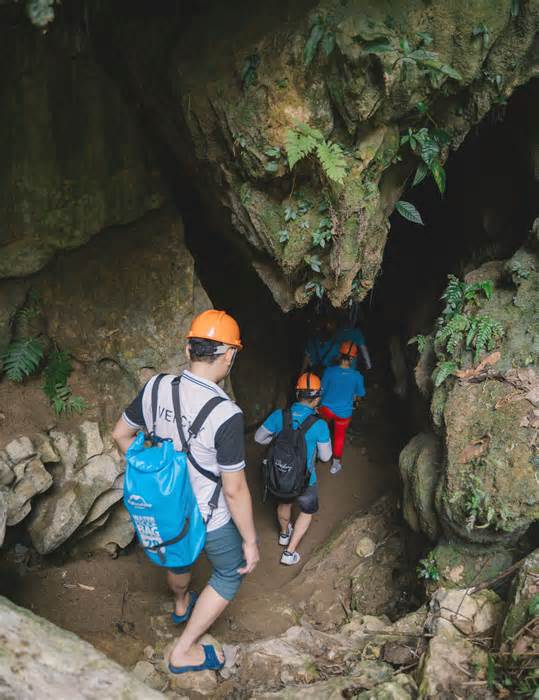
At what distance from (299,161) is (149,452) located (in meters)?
2.90

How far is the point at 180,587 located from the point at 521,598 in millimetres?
2580

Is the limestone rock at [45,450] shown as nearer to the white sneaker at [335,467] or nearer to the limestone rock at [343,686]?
the limestone rock at [343,686]

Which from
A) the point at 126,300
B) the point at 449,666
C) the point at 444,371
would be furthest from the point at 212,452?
the point at 126,300

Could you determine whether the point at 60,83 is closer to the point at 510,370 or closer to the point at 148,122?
the point at 148,122

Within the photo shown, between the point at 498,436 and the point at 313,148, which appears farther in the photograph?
the point at 498,436

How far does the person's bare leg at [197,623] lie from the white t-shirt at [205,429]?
1.98 feet

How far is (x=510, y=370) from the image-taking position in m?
4.76

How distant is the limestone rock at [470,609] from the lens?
355 cm

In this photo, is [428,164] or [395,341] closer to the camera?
[428,164]

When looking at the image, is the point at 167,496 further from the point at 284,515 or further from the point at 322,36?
the point at 322,36

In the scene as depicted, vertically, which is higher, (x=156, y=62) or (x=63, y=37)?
(x=63, y=37)

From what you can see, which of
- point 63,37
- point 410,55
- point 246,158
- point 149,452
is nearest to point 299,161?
point 246,158

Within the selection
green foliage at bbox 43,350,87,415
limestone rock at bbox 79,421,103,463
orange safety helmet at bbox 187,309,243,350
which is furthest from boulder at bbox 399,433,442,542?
green foliage at bbox 43,350,87,415

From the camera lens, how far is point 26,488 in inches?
188
